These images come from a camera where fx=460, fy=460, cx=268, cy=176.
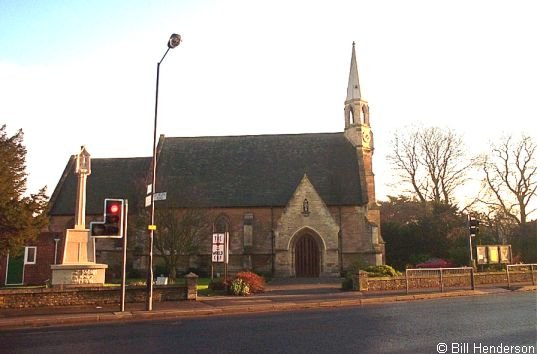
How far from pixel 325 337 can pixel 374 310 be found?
20.3ft

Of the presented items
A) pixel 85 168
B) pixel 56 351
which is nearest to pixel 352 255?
pixel 85 168

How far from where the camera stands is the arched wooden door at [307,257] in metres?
34.5

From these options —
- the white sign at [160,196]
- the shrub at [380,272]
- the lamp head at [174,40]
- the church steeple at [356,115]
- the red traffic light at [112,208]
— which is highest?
the church steeple at [356,115]

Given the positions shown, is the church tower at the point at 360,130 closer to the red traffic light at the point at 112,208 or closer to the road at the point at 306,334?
the road at the point at 306,334

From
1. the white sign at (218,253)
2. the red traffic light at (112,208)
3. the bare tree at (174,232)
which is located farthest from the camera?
the bare tree at (174,232)

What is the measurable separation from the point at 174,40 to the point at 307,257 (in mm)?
22820

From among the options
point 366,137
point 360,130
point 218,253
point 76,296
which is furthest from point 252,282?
point 366,137

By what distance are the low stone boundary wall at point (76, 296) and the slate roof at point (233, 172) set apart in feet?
54.5

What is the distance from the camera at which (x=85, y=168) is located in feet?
66.7

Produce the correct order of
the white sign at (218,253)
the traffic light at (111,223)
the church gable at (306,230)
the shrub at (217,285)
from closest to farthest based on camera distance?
1. the traffic light at (111,223)
2. the white sign at (218,253)
3. the shrub at (217,285)
4. the church gable at (306,230)

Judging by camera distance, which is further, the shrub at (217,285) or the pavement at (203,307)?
the shrub at (217,285)

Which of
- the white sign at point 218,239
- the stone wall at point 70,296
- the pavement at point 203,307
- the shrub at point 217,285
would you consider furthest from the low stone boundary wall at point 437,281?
the stone wall at point 70,296

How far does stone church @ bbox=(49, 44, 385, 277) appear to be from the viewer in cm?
3416

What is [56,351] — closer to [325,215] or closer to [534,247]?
[325,215]
